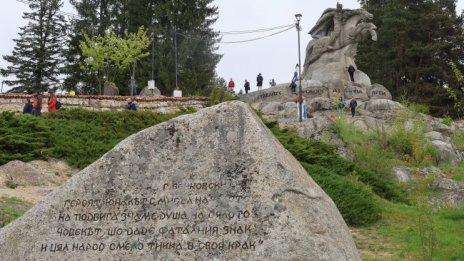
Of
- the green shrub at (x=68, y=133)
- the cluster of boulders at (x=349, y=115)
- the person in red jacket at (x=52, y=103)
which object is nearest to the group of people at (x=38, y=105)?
the person in red jacket at (x=52, y=103)

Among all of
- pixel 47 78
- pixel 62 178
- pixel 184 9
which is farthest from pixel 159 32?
pixel 62 178

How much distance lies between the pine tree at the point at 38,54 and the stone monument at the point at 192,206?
39.5m

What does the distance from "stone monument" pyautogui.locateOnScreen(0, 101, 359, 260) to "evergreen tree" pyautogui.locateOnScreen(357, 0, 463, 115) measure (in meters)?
38.8

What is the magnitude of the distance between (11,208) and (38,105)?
11916 millimetres

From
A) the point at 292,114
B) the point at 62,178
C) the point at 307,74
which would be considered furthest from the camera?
the point at 307,74

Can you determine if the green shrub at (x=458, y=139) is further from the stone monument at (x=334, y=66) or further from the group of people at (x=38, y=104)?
the group of people at (x=38, y=104)

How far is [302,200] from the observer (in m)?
5.67

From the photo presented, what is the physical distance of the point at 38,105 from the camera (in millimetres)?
23141

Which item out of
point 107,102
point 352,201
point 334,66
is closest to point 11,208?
point 352,201

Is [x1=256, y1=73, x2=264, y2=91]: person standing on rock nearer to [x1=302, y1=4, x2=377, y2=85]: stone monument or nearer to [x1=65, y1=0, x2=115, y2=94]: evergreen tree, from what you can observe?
[x1=302, y1=4, x2=377, y2=85]: stone monument

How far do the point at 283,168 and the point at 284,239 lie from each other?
61 cm

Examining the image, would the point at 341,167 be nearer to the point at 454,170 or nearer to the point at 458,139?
the point at 454,170

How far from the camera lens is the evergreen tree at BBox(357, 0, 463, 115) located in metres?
44.3

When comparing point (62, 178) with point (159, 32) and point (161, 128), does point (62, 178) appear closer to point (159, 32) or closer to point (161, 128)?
point (161, 128)
